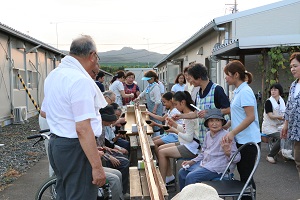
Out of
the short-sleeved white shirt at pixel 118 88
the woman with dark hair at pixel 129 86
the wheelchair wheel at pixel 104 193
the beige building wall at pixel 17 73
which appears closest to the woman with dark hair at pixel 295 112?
the wheelchair wheel at pixel 104 193

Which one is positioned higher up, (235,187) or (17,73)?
(17,73)

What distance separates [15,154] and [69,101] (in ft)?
19.9

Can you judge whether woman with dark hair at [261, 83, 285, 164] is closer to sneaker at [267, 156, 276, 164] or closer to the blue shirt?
sneaker at [267, 156, 276, 164]

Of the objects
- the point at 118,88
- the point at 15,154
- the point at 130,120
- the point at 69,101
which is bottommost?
the point at 15,154

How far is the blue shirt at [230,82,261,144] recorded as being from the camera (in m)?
3.58

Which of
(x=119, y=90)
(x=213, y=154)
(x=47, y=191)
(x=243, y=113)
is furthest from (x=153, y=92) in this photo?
(x=243, y=113)

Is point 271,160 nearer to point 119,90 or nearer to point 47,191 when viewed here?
point 119,90

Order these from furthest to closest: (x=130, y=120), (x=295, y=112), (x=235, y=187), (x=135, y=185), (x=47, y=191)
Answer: (x=130, y=120)
(x=47, y=191)
(x=295, y=112)
(x=135, y=185)
(x=235, y=187)

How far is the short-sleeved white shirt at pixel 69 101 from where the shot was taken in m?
2.44

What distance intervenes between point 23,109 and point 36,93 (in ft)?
13.3

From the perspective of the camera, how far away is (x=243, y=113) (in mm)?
3621

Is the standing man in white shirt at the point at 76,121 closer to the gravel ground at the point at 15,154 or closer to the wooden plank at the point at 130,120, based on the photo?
the wooden plank at the point at 130,120

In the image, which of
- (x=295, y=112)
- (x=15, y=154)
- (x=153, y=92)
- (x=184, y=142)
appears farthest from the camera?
(x=153, y=92)

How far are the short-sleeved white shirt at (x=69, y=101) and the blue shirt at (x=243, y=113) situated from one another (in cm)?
161
